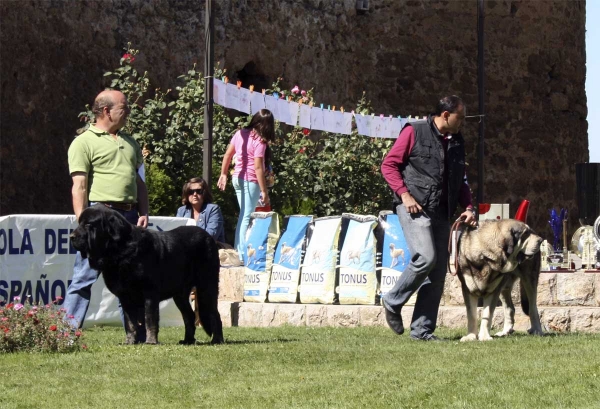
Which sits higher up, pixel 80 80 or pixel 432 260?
pixel 80 80

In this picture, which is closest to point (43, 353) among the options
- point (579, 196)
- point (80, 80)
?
point (579, 196)

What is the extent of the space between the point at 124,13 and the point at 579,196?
679cm

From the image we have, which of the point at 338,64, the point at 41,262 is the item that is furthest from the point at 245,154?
the point at 338,64

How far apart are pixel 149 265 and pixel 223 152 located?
8.34 m

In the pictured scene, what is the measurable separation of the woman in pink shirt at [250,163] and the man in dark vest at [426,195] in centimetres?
397

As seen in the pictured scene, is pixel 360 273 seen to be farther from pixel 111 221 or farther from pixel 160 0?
pixel 160 0

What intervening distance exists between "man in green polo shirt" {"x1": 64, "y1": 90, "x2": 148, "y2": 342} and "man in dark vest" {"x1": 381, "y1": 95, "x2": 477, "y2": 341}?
1.72 m

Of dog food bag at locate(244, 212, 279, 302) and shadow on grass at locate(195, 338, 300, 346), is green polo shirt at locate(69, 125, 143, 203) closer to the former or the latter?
shadow on grass at locate(195, 338, 300, 346)

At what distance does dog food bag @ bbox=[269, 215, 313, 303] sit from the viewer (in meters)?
11.7

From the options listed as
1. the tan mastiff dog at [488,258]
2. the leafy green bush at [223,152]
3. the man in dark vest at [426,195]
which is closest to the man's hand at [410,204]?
the man in dark vest at [426,195]

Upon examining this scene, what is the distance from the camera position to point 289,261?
11.8 m

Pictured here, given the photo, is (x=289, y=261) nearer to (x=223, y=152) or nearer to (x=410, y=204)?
(x=410, y=204)

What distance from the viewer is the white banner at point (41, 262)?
1073 cm

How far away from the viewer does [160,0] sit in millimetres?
18297
